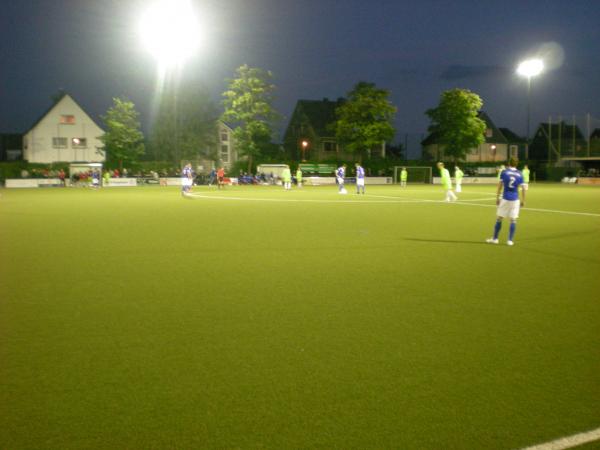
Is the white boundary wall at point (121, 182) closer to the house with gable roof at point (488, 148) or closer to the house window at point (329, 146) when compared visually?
the house window at point (329, 146)

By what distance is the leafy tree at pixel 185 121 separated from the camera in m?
74.0

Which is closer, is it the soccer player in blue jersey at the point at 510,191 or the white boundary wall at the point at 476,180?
the soccer player in blue jersey at the point at 510,191

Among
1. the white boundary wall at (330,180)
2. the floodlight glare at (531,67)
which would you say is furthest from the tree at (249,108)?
the floodlight glare at (531,67)

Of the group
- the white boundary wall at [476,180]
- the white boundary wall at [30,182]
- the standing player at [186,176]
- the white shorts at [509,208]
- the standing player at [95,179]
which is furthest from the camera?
the white boundary wall at [476,180]

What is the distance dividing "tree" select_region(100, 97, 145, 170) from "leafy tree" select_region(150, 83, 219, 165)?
9.08m

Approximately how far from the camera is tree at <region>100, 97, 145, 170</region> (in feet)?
207

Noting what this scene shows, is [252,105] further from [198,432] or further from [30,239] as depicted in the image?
[198,432]

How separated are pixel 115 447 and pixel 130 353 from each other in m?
1.68

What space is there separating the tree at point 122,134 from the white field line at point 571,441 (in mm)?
64002

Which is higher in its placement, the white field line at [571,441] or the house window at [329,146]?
the house window at [329,146]

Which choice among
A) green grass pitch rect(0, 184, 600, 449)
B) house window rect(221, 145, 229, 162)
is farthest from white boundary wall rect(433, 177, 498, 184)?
green grass pitch rect(0, 184, 600, 449)

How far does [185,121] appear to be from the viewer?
243 ft

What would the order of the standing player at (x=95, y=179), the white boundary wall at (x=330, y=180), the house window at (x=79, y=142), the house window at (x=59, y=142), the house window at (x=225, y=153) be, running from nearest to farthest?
the standing player at (x=95, y=179) → the white boundary wall at (x=330, y=180) → the house window at (x=59, y=142) → the house window at (x=79, y=142) → the house window at (x=225, y=153)

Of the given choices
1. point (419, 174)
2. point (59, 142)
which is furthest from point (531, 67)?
point (59, 142)
